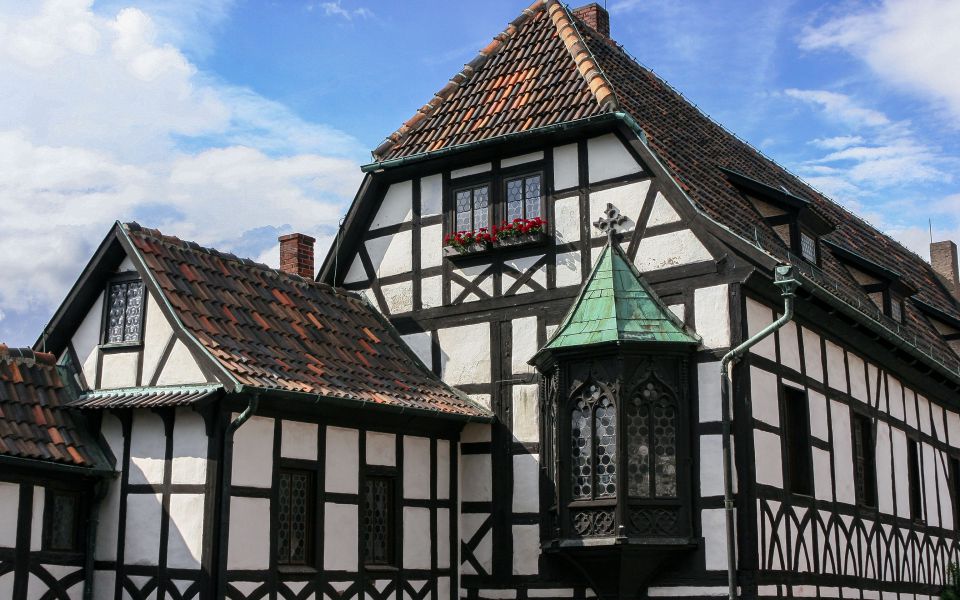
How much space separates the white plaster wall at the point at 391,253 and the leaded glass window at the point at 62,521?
6605 mm

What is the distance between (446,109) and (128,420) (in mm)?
7988

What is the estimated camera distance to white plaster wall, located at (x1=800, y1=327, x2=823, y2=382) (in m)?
18.2

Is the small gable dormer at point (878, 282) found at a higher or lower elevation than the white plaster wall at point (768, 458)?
higher

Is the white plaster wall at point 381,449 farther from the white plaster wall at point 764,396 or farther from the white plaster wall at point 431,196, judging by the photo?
the white plaster wall at point 764,396

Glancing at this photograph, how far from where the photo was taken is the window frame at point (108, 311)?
52.1ft

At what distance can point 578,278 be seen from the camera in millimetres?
17953

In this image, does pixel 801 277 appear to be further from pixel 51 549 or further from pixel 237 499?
pixel 51 549

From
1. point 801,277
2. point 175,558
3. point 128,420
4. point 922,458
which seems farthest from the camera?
point 922,458

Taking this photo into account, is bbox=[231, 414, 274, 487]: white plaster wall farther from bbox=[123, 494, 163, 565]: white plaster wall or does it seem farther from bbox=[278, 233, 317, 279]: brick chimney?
bbox=[278, 233, 317, 279]: brick chimney

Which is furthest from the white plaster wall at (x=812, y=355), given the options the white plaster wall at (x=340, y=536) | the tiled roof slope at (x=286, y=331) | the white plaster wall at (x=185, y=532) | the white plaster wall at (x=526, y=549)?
the white plaster wall at (x=185, y=532)

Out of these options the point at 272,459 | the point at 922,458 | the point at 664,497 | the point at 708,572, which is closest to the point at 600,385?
the point at 664,497

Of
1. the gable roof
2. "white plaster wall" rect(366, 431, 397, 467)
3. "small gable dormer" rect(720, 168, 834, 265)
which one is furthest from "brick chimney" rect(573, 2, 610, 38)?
"white plaster wall" rect(366, 431, 397, 467)

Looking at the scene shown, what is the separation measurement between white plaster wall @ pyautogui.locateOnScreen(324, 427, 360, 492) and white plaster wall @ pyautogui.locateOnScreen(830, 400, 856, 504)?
24.6 feet

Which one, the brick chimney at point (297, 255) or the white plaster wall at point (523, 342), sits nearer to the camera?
the white plaster wall at point (523, 342)
